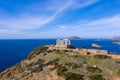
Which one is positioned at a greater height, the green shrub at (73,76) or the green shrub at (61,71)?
the green shrub at (61,71)

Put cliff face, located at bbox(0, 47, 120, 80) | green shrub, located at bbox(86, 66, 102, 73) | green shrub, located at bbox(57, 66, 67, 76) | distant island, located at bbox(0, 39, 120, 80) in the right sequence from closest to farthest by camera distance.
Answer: cliff face, located at bbox(0, 47, 120, 80) → distant island, located at bbox(0, 39, 120, 80) → green shrub, located at bbox(57, 66, 67, 76) → green shrub, located at bbox(86, 66, 102, 73)

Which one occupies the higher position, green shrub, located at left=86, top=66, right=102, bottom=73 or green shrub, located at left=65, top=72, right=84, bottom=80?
green shrub, located at left=86, top=66, right=102, bottom=73

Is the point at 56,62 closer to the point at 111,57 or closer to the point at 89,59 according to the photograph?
the point at 89,59

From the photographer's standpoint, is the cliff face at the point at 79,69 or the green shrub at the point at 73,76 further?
the cliff face at the point at 79,69

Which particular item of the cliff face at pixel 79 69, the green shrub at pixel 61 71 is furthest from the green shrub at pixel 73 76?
the green shrub at pixel 61 71

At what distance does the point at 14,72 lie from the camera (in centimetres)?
5394

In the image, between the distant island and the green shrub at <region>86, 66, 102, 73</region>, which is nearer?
the distant island

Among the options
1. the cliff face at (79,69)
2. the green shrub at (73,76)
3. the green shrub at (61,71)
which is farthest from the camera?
the green shrub at (61,71)

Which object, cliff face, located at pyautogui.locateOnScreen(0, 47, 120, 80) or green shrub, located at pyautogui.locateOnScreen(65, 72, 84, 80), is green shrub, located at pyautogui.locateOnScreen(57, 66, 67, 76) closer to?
cliff face, located at pyautogui.locateOnScreen(0, 47, 120, 80)

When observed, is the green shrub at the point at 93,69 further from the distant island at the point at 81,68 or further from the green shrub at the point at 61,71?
the green shrub at the point at 61,71

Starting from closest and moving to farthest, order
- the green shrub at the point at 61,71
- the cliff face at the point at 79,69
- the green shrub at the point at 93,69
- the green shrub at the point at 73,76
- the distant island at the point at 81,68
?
the green shrub at the point at 73,76, the cliff face at the point at 79,69, the distant island at the point at 81,68, the green shrub at the point at 61,71, the green shrub at the point at 93,69

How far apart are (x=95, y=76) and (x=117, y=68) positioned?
23.0 ft

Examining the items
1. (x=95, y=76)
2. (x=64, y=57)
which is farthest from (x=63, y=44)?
(x=95, y=76)

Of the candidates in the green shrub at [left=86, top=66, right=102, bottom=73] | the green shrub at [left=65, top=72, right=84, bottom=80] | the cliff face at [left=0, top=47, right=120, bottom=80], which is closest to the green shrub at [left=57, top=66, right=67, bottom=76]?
the cliff face at [left=0, top=47, right=120, bottom=80]
